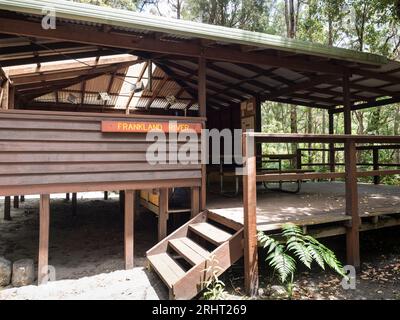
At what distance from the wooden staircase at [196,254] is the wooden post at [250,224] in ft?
0.51

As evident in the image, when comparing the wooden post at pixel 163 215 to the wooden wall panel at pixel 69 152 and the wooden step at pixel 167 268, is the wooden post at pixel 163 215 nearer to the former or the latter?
the wooden wall panel at pixel 69 152

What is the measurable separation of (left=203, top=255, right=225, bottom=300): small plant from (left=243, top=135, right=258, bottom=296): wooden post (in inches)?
13.7

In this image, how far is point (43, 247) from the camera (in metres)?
4.18

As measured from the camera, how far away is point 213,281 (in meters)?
3.62

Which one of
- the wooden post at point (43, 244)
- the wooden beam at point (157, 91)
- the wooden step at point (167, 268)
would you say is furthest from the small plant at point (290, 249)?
the wooden beam at point (157, 91)

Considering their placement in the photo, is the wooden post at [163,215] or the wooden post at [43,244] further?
A: the wooden post at [163,215]

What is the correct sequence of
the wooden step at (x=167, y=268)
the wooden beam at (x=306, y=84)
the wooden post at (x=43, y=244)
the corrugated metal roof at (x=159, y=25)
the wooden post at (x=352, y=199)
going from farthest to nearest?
the wooden beam at (x=306, y=84) → the wooden post at (x=352, y=199) → the wooden post at (x=43, y=244) → the wooden step at (x=167, y=268) → the corrugated metal roof at (x=159, y=25)

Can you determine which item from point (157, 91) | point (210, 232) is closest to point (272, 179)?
point (210, 232)

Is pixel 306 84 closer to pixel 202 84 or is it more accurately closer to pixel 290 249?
pixel 202 84

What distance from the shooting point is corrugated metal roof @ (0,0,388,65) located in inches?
134

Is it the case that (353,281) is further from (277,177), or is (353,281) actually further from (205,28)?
(205,28)

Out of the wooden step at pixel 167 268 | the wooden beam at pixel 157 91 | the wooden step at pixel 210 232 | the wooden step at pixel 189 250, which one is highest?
the wooden beam at pixel 157 91

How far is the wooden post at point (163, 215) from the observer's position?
4930 mm

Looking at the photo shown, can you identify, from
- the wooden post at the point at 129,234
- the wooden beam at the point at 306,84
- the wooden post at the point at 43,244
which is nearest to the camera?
the wooden post at the point at 43,244
